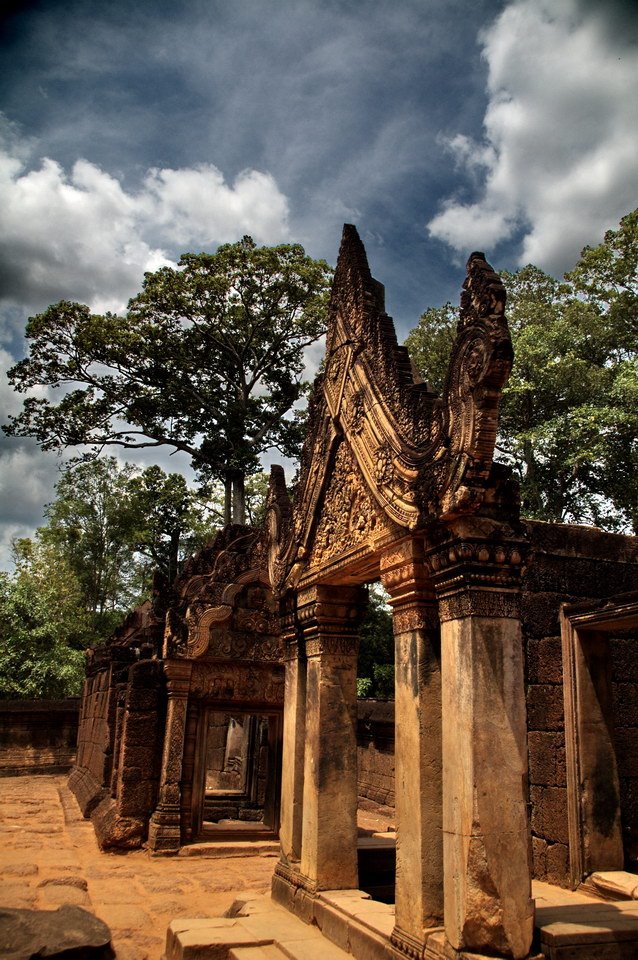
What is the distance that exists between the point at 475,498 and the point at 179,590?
29.6 ft

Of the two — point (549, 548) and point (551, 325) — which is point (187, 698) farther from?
point (551, 325)

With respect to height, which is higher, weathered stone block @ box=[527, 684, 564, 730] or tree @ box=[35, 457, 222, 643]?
tree @ box=[35, 457, 222, 643]

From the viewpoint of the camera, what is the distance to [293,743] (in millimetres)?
6508

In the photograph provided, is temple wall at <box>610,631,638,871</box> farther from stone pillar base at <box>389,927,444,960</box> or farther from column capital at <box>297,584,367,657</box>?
stone pillar base at <box>389,927,444,960</box>

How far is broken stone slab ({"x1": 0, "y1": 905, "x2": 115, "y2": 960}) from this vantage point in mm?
5086

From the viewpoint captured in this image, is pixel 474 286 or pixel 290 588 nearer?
pixel 474 286

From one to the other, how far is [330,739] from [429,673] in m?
1.73

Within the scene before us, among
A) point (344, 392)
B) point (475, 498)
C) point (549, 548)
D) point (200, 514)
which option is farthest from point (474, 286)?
point (200, 514)

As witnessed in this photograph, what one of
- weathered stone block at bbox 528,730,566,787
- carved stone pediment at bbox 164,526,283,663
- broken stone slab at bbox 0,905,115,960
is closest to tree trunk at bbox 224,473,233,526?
carved stone pediment at bbox 164,526,283,663

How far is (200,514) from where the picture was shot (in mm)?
31297

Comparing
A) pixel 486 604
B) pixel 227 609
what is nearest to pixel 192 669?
pixel 227 609

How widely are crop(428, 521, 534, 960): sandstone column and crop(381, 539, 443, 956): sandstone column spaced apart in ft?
1.11

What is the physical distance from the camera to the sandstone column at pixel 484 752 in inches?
147

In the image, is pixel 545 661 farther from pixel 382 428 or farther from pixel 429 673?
pixel 382 428
